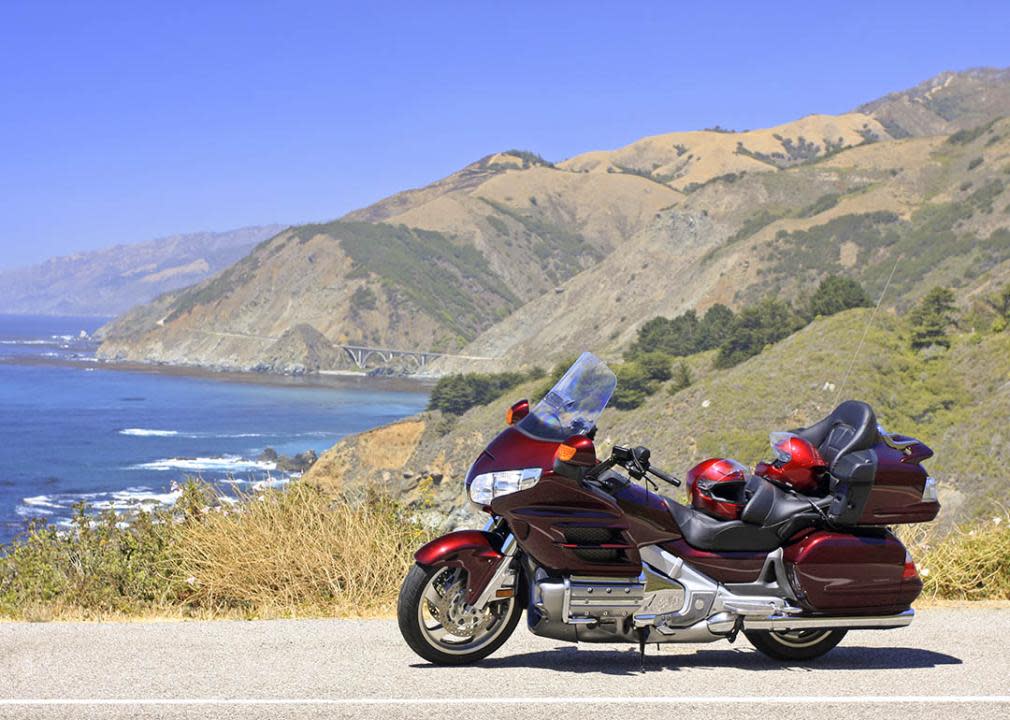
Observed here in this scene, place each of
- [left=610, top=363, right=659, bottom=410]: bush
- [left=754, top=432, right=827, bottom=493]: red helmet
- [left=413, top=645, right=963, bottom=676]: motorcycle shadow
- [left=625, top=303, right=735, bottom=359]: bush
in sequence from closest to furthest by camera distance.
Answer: [left=413, top=645, right=963, bottom=676]: motorcycle shadow → [left=754, top=432, right=827, bottom=493]: red helmet → [left=610, top=363, right=659, bottom=410]: bush → [left=625, top=303, right=735, bottom=359]: bush

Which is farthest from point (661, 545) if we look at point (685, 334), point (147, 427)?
point (147, 427)

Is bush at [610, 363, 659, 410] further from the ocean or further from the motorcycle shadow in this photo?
the motorcycle shadow

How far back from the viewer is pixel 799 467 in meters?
6.62

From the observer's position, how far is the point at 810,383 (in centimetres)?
5794

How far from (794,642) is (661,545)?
111cm

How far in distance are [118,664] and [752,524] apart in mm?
3706

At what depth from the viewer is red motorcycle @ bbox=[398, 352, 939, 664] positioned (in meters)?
5.94

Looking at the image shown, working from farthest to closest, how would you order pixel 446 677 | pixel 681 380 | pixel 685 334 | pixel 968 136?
pixel 968 136, pixel 685 334, pixel 681 380, pixel 446 677

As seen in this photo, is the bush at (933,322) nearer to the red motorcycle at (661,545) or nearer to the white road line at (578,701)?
the red motorcycle at (661,545)

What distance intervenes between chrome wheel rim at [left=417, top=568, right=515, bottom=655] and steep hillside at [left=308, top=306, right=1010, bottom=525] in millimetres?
32773

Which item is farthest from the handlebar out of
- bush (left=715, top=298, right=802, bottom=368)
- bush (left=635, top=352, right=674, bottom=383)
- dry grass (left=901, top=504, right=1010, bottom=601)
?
bush (left=635, top=352, right=674, bottom=383)

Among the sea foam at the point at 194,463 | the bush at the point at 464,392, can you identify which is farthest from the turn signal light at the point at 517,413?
the bush at the point at 464,392

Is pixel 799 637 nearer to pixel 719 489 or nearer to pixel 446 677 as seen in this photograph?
pixel 719 489

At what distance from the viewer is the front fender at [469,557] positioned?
5996 mm
